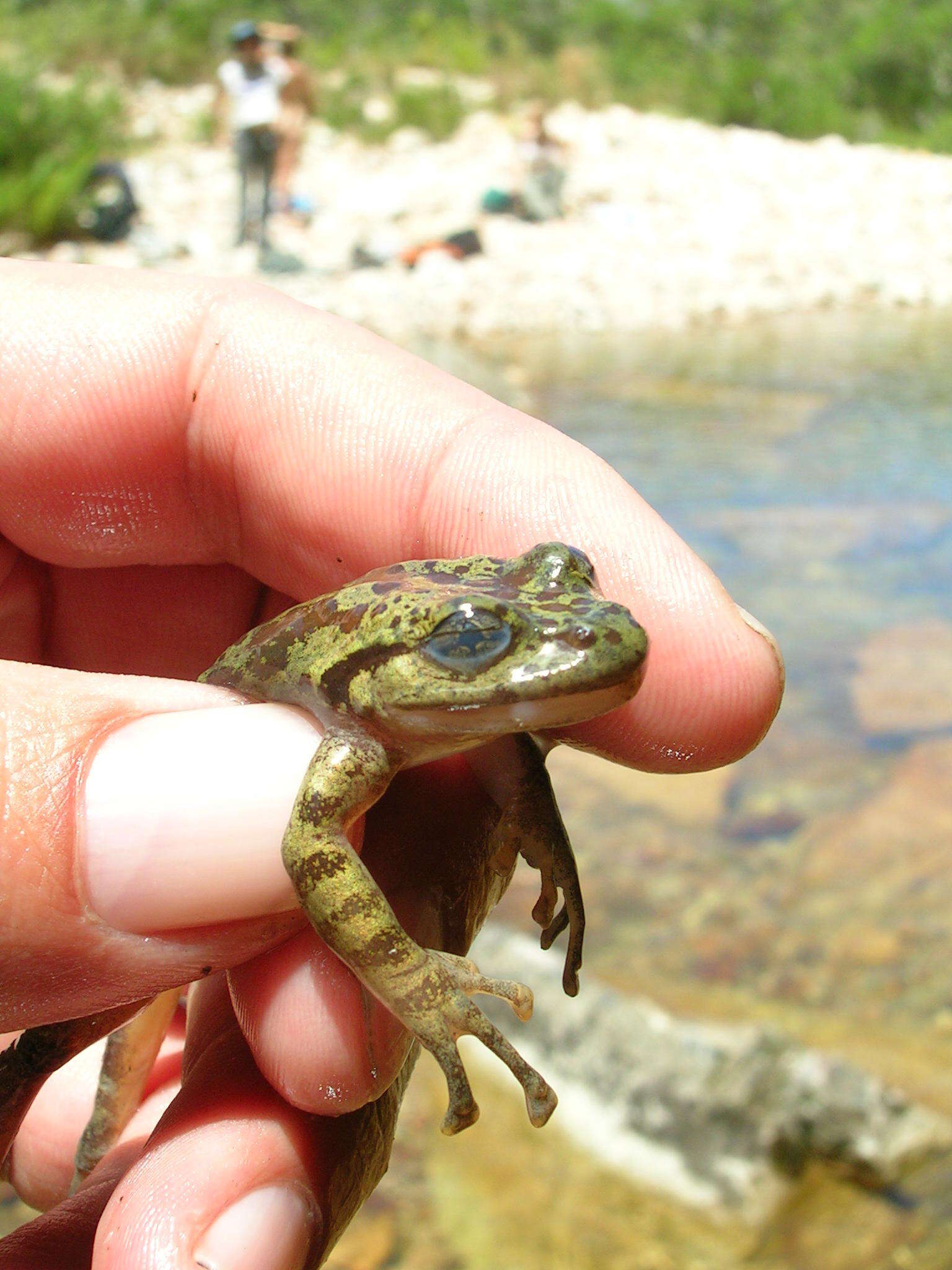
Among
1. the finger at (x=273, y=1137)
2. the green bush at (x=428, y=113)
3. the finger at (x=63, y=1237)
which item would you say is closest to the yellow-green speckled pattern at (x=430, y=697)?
the finger at (x=273, y=1137)

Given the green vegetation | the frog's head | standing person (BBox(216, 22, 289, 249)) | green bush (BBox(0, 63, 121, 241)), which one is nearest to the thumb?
the frog's head

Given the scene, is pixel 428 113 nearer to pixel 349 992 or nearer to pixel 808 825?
pixel 808 825

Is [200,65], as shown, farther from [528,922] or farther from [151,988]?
[151,988]

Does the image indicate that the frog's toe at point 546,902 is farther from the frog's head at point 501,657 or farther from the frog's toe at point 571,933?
the frog's head at point 501,657

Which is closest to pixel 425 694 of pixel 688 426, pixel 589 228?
pixel 688 426

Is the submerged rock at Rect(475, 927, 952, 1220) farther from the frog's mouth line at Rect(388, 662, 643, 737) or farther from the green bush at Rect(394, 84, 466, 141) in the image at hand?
the green bush at Rect(394, 84, 466, 141)

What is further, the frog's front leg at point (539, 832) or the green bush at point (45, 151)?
the green bush at point (45, 151)
